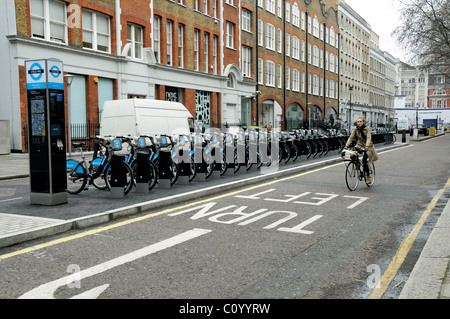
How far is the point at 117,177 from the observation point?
8984 mm

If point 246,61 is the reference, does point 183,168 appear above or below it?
below

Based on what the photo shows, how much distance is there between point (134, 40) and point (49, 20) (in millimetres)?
5698

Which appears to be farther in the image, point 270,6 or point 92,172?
point 270,6

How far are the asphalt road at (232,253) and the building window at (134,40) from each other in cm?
1769

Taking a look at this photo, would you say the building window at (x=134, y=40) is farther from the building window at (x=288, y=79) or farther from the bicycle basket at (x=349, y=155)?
the building window at (x=288, y=79)

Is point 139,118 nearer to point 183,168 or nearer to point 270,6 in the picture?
point 183,168

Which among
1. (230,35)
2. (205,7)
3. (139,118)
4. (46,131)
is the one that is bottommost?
(46,131)

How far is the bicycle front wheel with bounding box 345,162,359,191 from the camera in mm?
10823

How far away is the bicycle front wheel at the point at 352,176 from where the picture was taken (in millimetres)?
10823

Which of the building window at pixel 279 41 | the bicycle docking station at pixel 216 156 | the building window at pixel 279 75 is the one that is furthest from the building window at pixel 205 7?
the bicycle docking station at pixel 216 156

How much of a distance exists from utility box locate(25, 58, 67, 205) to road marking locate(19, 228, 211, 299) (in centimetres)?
311

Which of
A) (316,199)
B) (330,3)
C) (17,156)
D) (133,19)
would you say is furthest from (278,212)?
(330,3)

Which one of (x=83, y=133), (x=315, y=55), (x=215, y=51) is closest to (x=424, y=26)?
(x=315, y=55)

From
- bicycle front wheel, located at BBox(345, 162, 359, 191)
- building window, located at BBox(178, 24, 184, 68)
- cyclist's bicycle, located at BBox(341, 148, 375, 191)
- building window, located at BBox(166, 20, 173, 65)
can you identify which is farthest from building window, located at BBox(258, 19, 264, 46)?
bicycle front wheel, located at BBox(345, 162, 359, 191)
